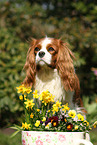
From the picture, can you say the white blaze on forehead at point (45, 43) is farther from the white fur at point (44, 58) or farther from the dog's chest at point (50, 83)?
the dog's chest at point (50, 83)

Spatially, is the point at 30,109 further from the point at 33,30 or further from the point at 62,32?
the point at 33,30

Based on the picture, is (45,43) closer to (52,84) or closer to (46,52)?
(46,52)

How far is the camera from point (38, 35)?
575 centimetres

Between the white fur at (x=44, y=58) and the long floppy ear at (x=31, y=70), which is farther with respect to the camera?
the long floppy ear at (x=31, y=70)

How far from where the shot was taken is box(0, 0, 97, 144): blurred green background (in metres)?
4.23

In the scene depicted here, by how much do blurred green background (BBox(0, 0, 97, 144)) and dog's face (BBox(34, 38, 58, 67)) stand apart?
2055mm

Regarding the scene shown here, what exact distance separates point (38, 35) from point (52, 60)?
3.79m

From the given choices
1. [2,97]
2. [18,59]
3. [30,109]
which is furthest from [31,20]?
[30,109]

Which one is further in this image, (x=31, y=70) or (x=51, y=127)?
(x=31, y=70)

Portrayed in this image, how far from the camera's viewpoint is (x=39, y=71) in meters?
2.15

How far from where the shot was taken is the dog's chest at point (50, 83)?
2.08 metres

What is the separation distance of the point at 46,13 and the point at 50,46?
4107mm

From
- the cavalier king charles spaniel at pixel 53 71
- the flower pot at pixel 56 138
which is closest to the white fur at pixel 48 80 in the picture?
the cavalier king charles spaniel at pixel 53 71

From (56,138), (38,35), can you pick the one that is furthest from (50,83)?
(38,35)
